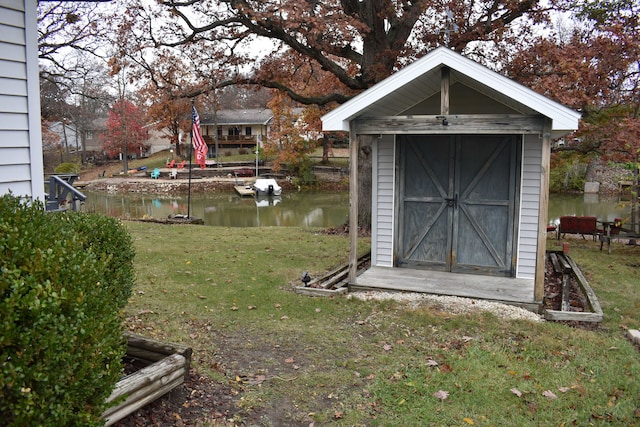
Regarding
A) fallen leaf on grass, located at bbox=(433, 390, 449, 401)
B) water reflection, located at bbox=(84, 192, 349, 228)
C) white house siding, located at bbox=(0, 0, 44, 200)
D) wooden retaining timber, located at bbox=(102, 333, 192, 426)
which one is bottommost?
water reflection, located at bbox=(84, 192, 349, 228)

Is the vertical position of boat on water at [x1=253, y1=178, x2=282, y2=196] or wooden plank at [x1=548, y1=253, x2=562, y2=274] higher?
boat on water at [x1=253, y1=178, x2=282, y2=196]

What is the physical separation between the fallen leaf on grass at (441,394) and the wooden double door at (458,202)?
444 cm

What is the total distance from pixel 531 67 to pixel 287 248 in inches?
310

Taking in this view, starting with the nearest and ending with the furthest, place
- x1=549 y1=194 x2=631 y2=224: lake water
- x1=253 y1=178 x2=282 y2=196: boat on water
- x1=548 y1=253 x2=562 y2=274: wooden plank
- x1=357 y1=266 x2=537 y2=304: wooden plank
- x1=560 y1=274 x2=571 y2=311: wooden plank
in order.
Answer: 1. x1=560 y1=274 x2=571 y2=311: wooden plank
2. x1=357 y1=266 x2=537 y2=304: wooden plank
3. x1=548 y1=253 x2=562 y2=274: wooden plank
4. x1=549 y1=194 x2=631 y2=224: lake water
5. x1=253 y1=178 x2=282 y2=196: boat on water

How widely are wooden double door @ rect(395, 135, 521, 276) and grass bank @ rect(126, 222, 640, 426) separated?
189cm

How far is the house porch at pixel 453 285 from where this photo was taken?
297 inches

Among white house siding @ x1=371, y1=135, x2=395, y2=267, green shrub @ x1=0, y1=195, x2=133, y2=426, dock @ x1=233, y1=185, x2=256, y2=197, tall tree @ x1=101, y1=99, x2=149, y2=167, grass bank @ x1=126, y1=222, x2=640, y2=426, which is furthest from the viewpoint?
tall tree @ x1=101, y1=99, x2=149, y2=167

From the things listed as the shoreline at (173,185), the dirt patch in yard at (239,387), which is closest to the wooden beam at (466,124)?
the dirt patch in yard at (239,387)

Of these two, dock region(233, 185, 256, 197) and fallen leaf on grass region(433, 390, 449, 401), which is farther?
dock region(233, 185, 256, 197)

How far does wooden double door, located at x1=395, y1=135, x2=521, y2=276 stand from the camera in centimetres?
856

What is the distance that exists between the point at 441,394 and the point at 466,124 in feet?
12.8

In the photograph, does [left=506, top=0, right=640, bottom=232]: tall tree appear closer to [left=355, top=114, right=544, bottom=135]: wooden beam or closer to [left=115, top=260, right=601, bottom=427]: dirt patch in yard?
[left=355, top=114, right=544, bottom=135]: wooden beam

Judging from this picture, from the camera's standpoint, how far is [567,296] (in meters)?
7.96

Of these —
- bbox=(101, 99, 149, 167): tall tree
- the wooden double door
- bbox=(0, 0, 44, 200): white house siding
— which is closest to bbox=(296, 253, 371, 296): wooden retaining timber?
the wooden double door
